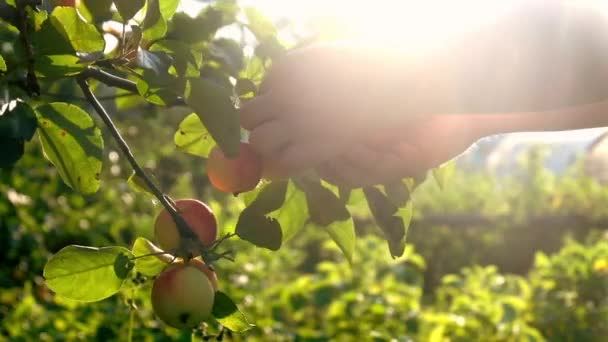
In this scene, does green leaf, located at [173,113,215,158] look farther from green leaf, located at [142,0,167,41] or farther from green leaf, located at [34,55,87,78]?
green leaf, located at [34,55,87,78]

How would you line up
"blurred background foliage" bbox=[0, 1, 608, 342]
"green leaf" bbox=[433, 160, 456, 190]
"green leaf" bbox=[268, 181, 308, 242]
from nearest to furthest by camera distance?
1. "green leaf" bbox=[268, 181, 308, 242]
2. "green leaf" bbox=[433, 160, 456, 190]
3. "blurred background foliage" bbox=[0, 1, 608, 342]

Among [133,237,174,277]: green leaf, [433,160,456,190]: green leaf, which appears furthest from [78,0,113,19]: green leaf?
[433,160,456,190]: green leaf

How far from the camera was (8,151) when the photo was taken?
2.85 ft

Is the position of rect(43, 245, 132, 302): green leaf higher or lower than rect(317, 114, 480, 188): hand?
lower

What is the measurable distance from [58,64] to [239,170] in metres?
0.22

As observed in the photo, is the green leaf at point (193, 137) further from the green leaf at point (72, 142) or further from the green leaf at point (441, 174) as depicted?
the green leaf at point (441, 174)

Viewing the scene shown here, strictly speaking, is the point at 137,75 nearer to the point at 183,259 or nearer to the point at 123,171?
the point at 183,259

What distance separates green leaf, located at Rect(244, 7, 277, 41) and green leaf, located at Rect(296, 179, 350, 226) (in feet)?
1.07

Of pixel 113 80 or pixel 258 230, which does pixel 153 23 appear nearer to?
pixel 113 80

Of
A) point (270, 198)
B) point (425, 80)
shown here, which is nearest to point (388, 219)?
point (270, 198)

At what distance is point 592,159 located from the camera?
6.92 metres

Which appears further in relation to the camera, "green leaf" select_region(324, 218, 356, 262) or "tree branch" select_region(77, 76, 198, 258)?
"green leaf" select_region(324, 218, 356, 262)

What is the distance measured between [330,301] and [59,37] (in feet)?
5.42

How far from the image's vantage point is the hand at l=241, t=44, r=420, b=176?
2.68ft
